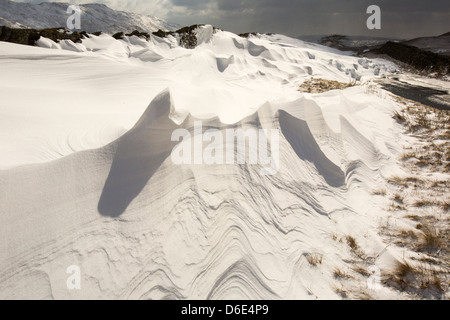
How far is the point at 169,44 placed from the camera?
1069 cm

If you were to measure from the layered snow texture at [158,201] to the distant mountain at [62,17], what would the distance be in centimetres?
10948

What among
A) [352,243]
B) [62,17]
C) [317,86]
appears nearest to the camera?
[352,243]

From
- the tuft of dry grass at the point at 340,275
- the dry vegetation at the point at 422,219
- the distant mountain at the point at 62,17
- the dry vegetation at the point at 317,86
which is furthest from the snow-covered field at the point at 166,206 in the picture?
the distant mountain at the point at 62,17

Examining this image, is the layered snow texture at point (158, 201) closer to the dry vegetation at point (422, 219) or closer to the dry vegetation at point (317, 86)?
the dry vegetation at point (422, 219)

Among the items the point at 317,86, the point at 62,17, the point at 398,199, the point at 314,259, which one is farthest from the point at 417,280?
the point at 62,17

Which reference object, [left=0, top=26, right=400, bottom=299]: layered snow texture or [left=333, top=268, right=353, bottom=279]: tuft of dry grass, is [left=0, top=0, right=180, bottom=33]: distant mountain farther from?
[left=333, top=268, right=353, bottom=279]: tuft of dry grass

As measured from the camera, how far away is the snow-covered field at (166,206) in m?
1.55

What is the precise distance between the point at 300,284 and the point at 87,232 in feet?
5.28

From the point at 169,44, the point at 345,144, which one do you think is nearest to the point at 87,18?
the point at 169,44

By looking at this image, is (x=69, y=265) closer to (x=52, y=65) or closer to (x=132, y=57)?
(x=52, y=65)

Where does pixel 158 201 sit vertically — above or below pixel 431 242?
above

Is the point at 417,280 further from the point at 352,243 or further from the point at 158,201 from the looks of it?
the point at 158,201

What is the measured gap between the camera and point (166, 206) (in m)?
1.93

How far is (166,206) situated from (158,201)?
0.08 metres
